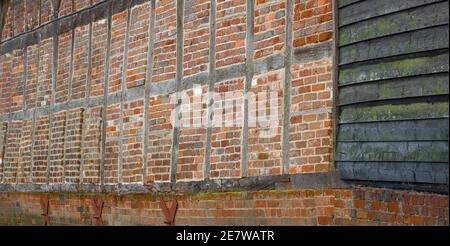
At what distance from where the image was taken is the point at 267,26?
581 centimetres

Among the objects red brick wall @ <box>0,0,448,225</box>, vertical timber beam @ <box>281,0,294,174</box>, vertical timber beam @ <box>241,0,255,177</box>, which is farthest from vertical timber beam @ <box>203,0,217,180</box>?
vertical timber beam @ <box>281,0,294,174</box>

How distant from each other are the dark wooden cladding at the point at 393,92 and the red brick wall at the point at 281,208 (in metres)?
0.15

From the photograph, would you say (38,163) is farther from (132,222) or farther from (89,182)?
(132,222)

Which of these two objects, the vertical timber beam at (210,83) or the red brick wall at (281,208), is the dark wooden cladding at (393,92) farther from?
the vertical timber beam at (210,83)

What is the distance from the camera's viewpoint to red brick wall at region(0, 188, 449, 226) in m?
4.64

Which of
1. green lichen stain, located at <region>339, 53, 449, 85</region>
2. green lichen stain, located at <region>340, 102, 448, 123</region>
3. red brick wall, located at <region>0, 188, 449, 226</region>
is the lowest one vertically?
red brick wall, located at <region>0, 188, 449, 226</region>

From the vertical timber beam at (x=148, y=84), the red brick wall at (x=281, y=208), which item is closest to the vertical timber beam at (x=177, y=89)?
the red brick wall at (x=281, y=208)

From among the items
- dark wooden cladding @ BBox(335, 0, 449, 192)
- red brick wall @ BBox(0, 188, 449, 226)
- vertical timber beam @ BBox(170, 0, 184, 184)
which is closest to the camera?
dark wooden cladding @ BBox(335, 0, 449, 192)

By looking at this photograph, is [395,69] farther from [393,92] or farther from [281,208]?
[281,208]

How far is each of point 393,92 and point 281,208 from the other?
4.61ft

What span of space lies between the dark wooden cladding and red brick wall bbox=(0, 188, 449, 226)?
15 cm

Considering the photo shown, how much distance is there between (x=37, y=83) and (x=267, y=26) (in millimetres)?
4743

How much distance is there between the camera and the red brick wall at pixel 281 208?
4641mm

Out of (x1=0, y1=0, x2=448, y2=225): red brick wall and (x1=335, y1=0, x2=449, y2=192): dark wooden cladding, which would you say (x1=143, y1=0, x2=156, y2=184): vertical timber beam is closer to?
(x1=0, y1=0, x2=448, y2=225): red brick wall
